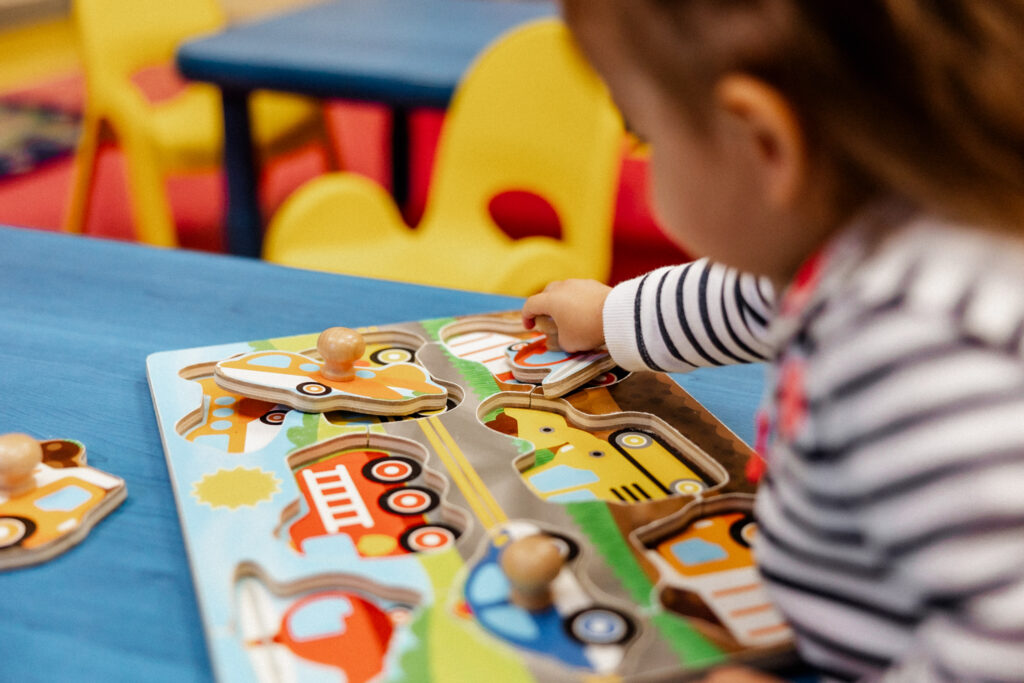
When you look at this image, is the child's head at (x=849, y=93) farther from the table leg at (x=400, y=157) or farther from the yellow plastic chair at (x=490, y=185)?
the table leg at (x=400, y=157)

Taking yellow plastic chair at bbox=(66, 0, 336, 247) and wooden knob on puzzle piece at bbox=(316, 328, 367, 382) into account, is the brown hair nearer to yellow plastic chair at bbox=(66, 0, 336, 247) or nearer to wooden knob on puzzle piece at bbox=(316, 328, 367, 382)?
wooden knob on puzzle piece at bbox=(316, 328, 367, 382)

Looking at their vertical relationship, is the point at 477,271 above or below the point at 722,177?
below

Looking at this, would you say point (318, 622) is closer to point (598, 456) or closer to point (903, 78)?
point (598, 456)

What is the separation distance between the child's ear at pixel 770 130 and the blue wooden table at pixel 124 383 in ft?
0.89

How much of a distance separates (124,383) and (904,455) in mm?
481

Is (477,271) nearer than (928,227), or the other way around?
(928,227)

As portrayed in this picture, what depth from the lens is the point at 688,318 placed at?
0.57 metres

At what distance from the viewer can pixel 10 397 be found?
1.95ft

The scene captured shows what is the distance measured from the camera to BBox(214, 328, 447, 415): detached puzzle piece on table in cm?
56

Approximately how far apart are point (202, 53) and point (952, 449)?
4.86ft

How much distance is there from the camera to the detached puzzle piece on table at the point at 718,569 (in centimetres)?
41

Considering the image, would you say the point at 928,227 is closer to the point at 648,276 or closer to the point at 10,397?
the point at 648,276

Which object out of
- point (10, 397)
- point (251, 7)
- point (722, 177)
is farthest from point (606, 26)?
point (251, 7)

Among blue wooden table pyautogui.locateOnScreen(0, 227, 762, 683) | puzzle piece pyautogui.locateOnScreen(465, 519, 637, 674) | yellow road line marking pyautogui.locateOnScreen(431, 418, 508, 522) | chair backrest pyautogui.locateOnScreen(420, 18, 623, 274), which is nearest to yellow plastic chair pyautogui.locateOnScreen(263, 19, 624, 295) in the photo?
chair backrest pyautogui.locateOnScreen(420, 18, 623, 274)
